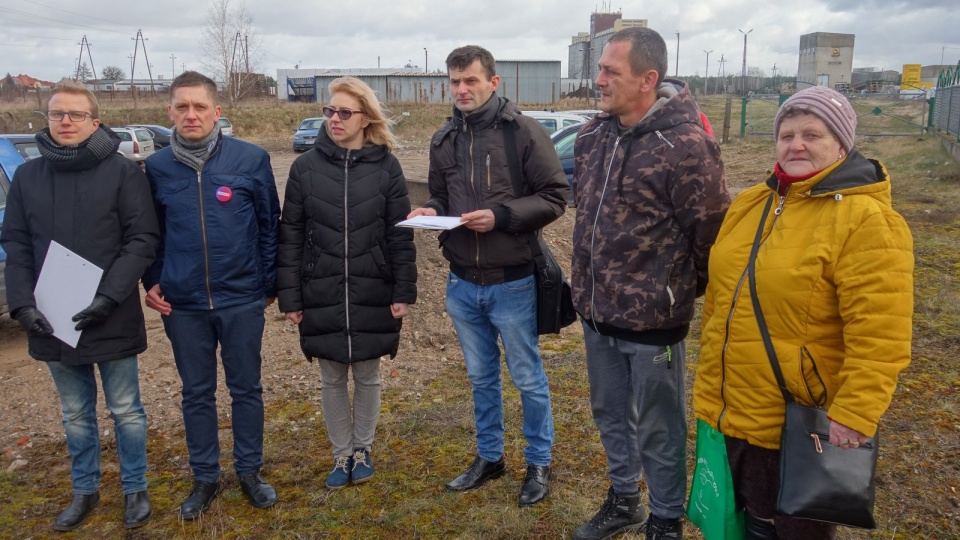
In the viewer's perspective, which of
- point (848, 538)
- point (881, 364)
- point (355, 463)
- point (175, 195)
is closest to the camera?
point (881, 364)

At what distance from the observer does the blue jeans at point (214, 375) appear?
328cm

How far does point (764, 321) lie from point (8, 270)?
3.11 meters

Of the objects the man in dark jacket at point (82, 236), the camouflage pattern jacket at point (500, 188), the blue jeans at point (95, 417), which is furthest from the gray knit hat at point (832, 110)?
the blue jeans at point (95, 417)

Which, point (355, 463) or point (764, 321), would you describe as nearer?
point (764, 321)

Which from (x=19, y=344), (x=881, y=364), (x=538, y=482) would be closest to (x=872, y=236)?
(x=881, y=364)

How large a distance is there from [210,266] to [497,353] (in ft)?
Result: 4.58

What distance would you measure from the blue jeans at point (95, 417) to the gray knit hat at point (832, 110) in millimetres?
2925

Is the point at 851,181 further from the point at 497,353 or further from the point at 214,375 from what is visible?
the point at 214,375

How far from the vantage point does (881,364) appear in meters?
1.96

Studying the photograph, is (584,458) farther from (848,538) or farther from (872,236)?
(872,236)

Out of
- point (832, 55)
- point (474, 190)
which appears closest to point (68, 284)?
point (474, 190)

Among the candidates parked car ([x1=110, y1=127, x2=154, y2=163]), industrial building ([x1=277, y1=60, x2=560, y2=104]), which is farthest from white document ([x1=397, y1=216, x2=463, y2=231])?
industrial building ([x1=277, y1=60, x2=560, y2=104])

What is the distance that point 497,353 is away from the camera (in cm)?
346

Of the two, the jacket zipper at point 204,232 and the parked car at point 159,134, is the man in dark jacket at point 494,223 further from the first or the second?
the parked car at point 159,134
